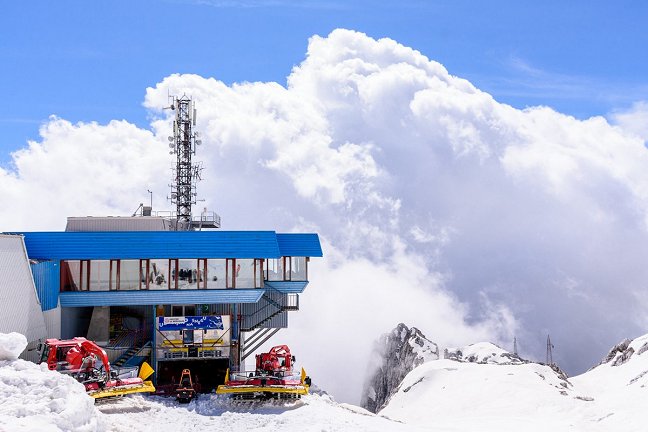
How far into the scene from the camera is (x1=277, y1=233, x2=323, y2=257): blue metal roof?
46.5 metres

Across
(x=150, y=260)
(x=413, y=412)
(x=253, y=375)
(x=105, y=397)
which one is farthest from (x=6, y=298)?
(x=413, y=412)

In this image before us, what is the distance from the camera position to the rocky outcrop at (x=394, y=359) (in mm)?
95625

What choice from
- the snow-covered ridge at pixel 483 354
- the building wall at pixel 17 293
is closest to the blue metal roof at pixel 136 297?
the building wall at pixel 17 293

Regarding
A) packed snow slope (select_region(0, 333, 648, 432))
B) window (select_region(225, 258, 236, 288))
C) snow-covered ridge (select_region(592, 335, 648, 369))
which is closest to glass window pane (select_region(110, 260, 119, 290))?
window (select_region(225, 258, 236, 288))

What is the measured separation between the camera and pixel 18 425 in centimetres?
2105

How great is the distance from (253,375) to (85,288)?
11.7 meters

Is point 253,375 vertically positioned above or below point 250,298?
below

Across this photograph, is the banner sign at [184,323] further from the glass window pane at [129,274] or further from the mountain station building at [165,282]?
the glass window pane at [129,274]

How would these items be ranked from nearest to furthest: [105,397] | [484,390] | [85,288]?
1. [105,397]
2. [85,288]
3. [484,390]

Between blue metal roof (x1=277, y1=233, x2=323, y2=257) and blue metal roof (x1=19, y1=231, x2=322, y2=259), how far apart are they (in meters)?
3.82

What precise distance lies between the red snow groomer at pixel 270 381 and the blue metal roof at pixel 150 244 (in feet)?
22.9

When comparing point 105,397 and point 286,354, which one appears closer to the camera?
point 105,397

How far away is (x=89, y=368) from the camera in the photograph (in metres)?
33.6

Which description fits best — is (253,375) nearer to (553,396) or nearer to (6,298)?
(6,298)
